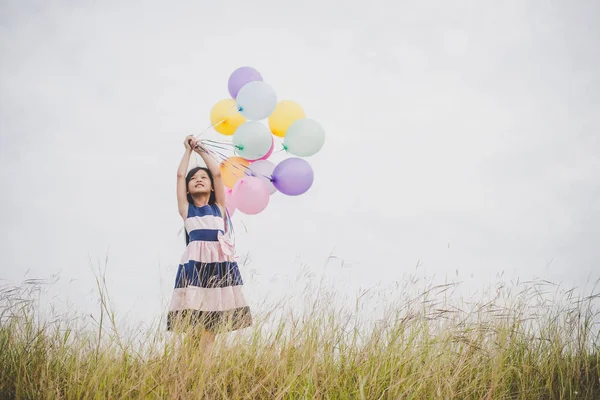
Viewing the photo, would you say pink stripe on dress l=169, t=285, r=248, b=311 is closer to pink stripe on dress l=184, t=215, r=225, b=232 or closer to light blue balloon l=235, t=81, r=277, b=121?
pink stripe on dress l=184, t=215, r=225, b=232

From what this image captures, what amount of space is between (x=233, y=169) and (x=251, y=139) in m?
0.39

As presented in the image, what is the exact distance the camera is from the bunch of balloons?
3842 mm

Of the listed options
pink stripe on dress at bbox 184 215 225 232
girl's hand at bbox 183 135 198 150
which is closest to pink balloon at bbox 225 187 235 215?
pink stripe on dress at bbox 184 215 225 232

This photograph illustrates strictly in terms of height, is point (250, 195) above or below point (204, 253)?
above

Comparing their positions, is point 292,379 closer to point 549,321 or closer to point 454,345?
point 454,345

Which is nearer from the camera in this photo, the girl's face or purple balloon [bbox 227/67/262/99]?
the girl's face

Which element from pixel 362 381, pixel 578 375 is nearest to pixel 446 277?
pixel 578 375

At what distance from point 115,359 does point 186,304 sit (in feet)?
2.67

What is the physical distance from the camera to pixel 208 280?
3.38 m

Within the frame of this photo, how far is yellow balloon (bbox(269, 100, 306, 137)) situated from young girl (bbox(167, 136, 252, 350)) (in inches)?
28.9

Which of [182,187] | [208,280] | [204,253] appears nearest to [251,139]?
[182,187]

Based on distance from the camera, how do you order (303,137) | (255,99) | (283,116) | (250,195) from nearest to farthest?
(250,195), (255,99), (303,137), (283,116)

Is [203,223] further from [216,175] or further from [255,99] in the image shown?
[255,99]

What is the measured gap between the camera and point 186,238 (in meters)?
3.71
